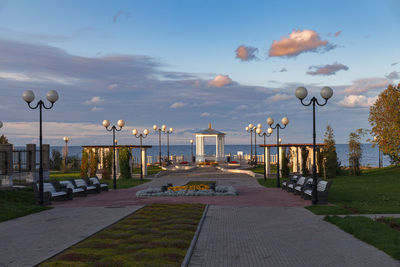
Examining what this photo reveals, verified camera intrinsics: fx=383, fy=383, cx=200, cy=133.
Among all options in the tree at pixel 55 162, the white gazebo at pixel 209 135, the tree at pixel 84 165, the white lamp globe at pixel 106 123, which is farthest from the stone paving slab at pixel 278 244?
the tree at pixel 55 162

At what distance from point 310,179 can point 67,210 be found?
31.7 feet

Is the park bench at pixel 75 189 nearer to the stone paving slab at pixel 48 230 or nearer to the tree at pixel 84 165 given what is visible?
the stone paving slab at pixel 48 230

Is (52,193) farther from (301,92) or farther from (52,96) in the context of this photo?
(301,92)

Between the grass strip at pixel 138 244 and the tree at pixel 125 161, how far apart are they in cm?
1572

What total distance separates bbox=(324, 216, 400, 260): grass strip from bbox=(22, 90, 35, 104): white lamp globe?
35.1 feet

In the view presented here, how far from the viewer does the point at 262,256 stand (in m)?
6.57

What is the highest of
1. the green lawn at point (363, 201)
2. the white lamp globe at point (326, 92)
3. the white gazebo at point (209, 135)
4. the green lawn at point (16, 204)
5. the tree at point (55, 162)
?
the white lamp globe at point (326, 92)

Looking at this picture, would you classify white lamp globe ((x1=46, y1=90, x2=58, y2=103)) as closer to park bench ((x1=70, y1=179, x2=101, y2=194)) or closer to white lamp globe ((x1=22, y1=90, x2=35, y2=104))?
white lamp globe ((x1=22, y1=90, x2=35, y2=104))

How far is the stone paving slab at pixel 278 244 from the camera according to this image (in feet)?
20.6

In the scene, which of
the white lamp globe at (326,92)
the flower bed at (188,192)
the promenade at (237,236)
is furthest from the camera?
the flower bed at (188,192)

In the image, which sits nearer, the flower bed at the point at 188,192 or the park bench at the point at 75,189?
the park bench at the point at 75,189

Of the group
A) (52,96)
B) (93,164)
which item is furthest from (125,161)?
(52,96)

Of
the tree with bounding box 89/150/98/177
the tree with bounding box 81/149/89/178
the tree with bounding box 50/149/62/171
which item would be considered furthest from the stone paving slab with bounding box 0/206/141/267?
the tree with bounding box 50/149/62/171

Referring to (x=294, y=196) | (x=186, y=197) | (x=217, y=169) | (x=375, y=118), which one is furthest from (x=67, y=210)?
(x=217, y=169)
